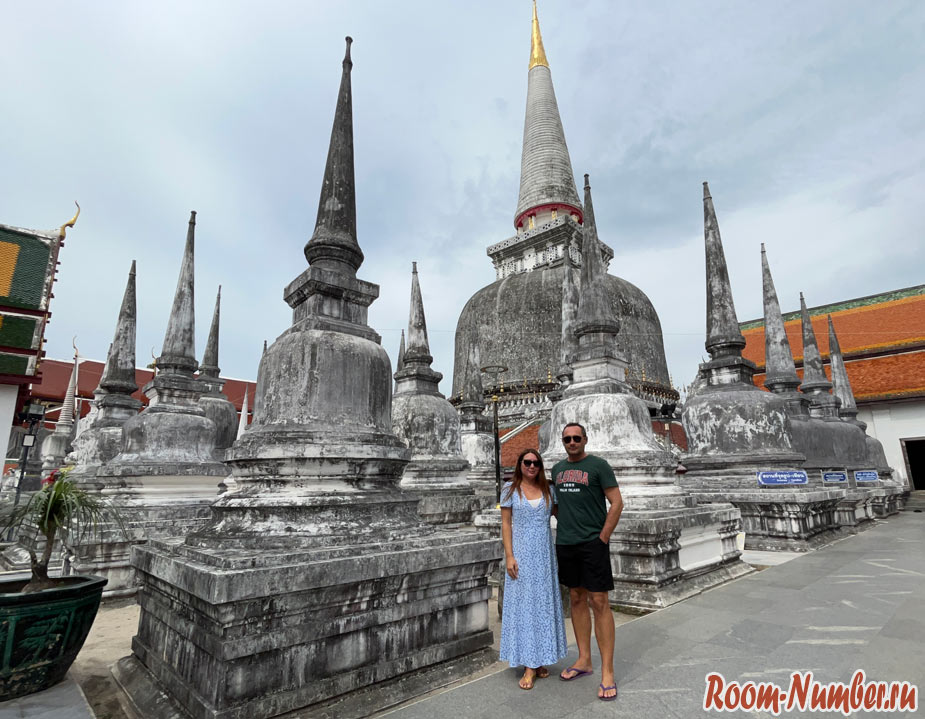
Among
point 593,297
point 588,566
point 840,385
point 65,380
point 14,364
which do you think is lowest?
point 588,566

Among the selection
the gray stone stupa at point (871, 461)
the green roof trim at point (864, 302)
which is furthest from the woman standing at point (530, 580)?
the green roof trim at point (864, 302)

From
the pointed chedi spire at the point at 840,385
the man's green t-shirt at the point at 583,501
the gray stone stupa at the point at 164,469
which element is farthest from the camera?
the pointed chedi spire at the point at 840,385

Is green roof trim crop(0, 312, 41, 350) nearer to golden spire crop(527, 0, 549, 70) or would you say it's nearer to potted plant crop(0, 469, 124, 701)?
potted plant crop(0, 469, 124, 701)

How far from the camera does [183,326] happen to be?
7770mm

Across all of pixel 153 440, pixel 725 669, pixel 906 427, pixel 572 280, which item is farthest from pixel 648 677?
pixel 906 427

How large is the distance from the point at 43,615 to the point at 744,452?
356 inches

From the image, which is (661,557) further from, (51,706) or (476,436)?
(476,436)

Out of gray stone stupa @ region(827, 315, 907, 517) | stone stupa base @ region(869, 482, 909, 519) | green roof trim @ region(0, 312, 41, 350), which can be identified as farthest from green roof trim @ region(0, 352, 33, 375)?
stone stupa base @ region(869, 482, 909, 519)

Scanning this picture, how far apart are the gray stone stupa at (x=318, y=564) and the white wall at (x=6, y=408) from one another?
14.5m

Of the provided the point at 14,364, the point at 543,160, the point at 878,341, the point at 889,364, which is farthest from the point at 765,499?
the point at 543,160

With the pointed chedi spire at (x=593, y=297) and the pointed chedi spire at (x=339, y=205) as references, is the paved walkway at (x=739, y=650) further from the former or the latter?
the pointed chedi spire at (x=593, y=297)

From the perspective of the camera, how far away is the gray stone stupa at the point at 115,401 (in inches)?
324

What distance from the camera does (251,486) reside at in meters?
3.39

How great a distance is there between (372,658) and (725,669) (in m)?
2.18
